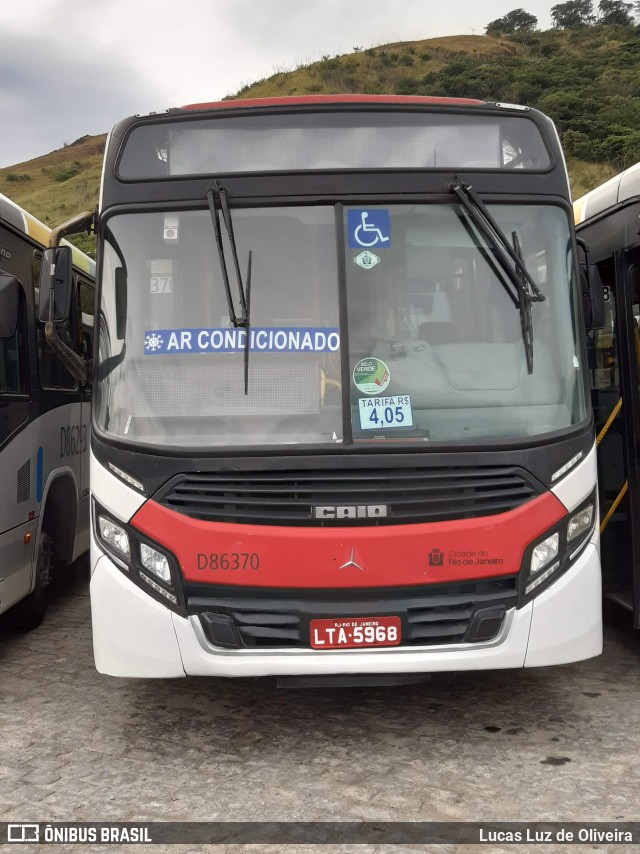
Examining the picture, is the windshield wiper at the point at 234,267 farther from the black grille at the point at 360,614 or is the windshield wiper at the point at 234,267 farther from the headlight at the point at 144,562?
the black grille at the point at 360,614

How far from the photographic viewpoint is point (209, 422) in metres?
4.56

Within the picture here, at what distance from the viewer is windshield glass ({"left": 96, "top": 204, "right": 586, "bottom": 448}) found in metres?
4.57

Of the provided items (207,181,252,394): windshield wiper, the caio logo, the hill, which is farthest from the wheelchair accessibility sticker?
the hill

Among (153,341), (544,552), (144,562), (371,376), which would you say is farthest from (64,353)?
(544,552)

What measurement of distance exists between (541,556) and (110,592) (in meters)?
2.07

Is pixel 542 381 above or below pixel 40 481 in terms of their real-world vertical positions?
above

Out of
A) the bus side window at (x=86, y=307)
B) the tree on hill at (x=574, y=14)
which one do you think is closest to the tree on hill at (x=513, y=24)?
the tree on hill at (x=574, y=14)

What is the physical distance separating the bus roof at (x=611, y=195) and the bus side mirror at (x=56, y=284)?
317 centimetres

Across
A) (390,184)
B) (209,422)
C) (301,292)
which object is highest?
(390,184)

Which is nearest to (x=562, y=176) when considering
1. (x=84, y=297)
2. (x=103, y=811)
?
(x=103, y=811)

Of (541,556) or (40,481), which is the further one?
(40,481)

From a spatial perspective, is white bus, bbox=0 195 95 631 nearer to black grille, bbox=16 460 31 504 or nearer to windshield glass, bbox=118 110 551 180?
black grille, bbox=16 460 31 504

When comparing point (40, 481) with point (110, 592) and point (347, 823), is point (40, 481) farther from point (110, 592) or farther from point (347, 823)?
point (347, 823)

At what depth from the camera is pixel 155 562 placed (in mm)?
4480
